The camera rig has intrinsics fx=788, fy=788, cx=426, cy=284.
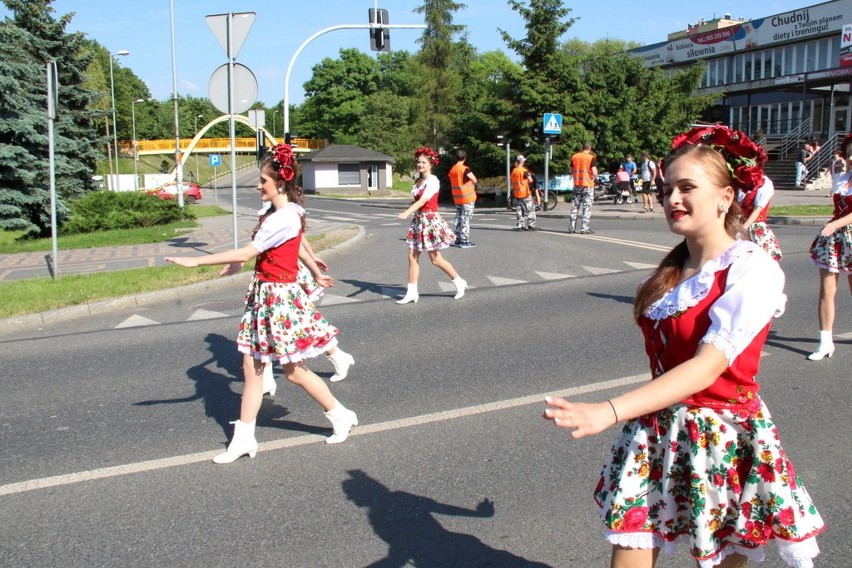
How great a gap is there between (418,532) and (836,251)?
15.7 ft

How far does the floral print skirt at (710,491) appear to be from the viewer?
2.26m

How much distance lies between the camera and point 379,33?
21359 mm

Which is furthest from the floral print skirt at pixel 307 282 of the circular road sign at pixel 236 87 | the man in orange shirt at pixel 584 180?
the man in orange shirt at pixel 584 180

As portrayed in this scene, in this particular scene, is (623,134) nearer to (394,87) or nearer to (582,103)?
(582,103)

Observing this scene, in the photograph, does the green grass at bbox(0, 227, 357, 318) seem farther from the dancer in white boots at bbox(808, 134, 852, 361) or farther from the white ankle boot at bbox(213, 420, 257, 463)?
the dancer in white boots at bbox(808, 134, 852, 361)

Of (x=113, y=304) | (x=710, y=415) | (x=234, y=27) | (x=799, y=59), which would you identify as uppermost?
(x=799, y=59)

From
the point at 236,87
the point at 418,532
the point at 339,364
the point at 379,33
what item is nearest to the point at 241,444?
the point at 418,532

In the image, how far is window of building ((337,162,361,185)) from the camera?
64.4 m

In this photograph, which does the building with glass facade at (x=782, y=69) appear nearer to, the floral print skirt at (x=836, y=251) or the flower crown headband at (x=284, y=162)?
the floral print skirt at (x=836, y=251)

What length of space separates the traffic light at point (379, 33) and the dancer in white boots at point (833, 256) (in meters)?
16.3

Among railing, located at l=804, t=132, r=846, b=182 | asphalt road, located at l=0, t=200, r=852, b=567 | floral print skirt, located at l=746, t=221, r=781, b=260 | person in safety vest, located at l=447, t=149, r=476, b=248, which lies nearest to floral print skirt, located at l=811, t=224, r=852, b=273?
asphalt road, located at l=0, t=200, r=852, b=567

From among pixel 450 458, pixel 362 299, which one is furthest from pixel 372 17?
pixel 450 458

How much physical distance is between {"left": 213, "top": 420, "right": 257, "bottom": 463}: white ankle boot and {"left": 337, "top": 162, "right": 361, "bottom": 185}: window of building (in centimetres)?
6075

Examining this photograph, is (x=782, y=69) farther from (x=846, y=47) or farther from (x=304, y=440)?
(x=304, y=440)
